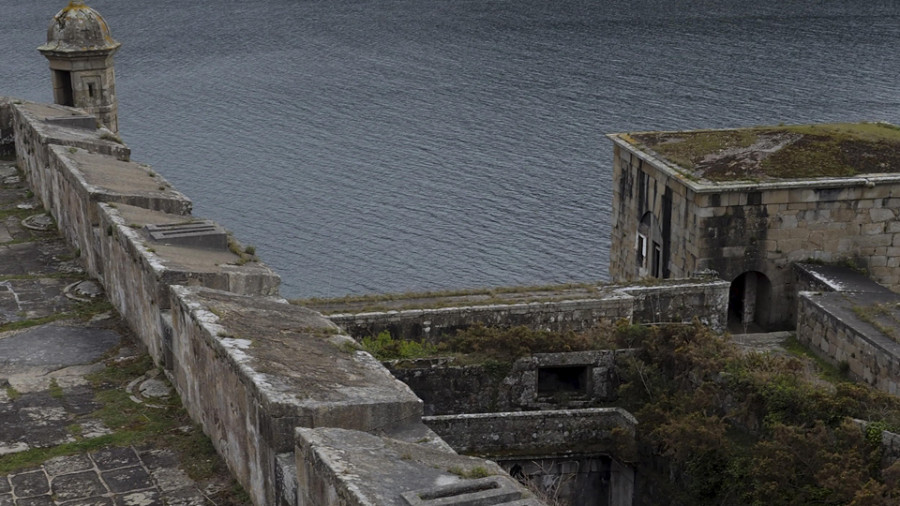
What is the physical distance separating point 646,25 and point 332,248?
47623 mm

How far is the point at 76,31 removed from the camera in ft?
101

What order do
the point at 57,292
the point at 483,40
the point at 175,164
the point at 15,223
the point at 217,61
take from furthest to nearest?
the point at 483,40, the point at 217,61, the point at 175,164, the point at 15,223, the point at 57,292

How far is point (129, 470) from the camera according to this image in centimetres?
1087

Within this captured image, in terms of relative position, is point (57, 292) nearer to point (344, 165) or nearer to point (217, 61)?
point (344, 165)

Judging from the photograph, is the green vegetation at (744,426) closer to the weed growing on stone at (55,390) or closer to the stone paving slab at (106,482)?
the stone paving slab at (106,482)

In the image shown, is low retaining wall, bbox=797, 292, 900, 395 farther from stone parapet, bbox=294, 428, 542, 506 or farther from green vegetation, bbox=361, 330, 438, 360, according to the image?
stone parapet, bbox=294, 428, 542, 506

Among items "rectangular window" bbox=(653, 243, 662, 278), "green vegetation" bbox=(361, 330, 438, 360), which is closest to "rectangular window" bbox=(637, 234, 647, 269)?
"rectangular window" bbox=(653, 243, 662, 278)

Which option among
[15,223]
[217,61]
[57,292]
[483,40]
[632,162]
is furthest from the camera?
[483,40]

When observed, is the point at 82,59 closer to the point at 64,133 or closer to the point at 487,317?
the point at 64,133

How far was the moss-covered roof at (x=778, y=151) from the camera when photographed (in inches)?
1264

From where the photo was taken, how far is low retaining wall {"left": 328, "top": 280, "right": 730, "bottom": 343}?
24844 mm

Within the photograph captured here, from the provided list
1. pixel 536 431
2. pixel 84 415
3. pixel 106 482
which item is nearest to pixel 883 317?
pixel 536 431

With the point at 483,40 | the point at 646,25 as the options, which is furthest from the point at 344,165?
the point at 646,25

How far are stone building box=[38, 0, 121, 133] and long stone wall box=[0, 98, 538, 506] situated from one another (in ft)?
45.9
